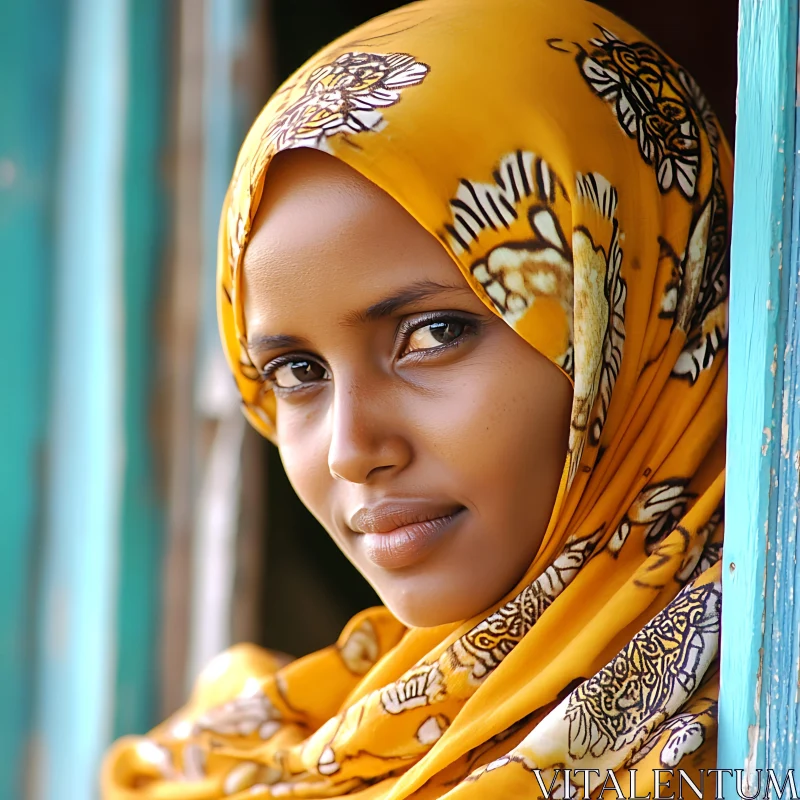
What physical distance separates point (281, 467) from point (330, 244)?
1.03m

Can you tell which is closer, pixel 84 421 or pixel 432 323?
pixel 432 323

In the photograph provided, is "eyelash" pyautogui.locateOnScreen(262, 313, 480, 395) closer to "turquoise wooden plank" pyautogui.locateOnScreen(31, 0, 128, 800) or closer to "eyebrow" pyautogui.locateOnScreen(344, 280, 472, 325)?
"eyebrow" pyautogui.locateOnScreen(344, 280, 472, 325)

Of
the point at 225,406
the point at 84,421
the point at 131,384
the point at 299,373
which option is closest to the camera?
the point at 299,373

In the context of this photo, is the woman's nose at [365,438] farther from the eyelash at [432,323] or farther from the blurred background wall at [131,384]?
the blurred background wall at [131,384]

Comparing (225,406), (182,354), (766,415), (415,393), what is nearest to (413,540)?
(415,393)

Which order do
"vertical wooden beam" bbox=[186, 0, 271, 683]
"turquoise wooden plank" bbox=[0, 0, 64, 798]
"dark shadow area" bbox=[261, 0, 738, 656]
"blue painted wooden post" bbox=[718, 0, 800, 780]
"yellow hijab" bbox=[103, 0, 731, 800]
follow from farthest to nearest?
"turquoise wooden plank" bbox=[0, 0, 64, 798] < "dark shadow area" bbox=[261, 0, 738, 656] < "vertical wooden beam" bbox=[186, 0, 271, 683] < "yellow hijab" bbox=[103, 0, 731, 800] < "blue painted wooden post" bbox=[718, 0, 800, 780]

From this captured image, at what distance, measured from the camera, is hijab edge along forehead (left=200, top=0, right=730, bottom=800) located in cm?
88

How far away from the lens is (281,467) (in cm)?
196

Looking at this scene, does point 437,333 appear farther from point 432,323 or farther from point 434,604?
point 434,604

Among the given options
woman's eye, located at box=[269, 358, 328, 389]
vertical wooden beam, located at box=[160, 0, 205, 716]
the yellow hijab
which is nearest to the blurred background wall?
vertical wooden beam, located at box=[160, 0, 205, 716]

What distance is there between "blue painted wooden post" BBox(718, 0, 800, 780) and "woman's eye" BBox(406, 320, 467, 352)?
0.27m

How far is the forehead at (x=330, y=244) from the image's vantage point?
967 mm

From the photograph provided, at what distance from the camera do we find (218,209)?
1.85 m

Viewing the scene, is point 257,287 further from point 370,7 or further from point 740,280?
point 370,7
